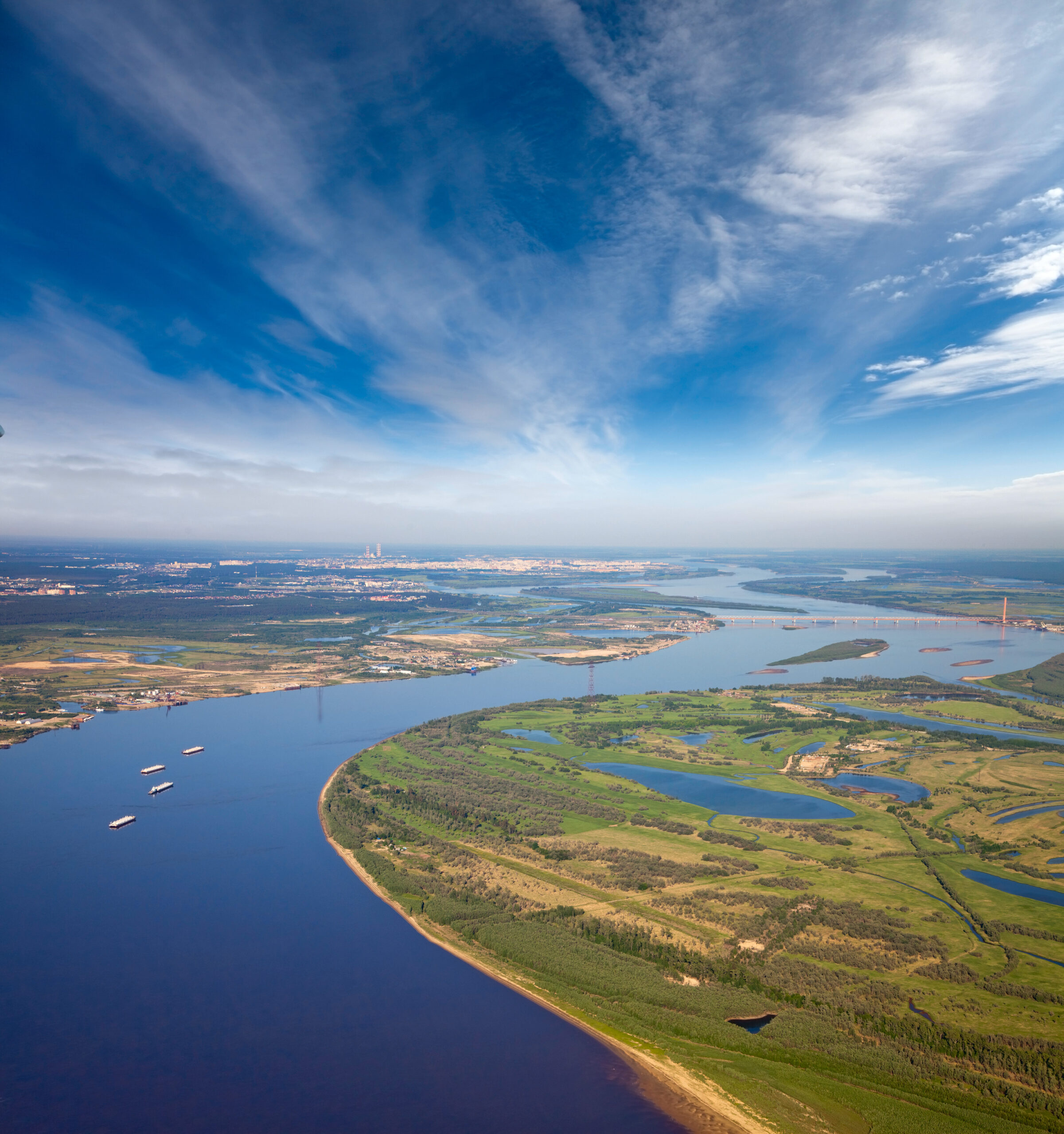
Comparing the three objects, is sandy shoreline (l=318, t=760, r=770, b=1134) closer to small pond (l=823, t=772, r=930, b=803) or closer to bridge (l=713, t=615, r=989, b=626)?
small pond (l=823, t=772, r=930, b=803)

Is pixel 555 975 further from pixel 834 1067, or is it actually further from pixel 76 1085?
pixel 76 1085

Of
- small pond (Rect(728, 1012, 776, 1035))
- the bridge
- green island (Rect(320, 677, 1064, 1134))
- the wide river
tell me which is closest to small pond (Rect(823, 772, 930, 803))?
green island (Rect(320, 677, 1064, 1134))

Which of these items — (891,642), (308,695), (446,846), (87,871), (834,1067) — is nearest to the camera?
(834,1067)

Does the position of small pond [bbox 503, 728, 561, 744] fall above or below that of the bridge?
below

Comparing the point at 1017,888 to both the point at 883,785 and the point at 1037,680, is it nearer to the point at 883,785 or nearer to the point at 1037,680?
the point at 883,785

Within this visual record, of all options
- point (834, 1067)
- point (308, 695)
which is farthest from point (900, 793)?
point (308, 695)

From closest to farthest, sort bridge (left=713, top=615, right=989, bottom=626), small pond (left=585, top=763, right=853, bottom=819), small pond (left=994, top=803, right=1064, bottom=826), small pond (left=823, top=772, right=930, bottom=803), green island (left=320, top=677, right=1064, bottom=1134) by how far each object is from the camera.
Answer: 1. green island (left=320, top=677, right=1064, bottom=1134)
2. small pond (left=994, top=803, right=1064, bottom=826)
3. small pond (left=585, top=763, right=853, bottom=819)
4. small pond (left=823, top=772, right=930, bottom=803)
5. bridge (left=713, top=615, right=989, bottom=626)
